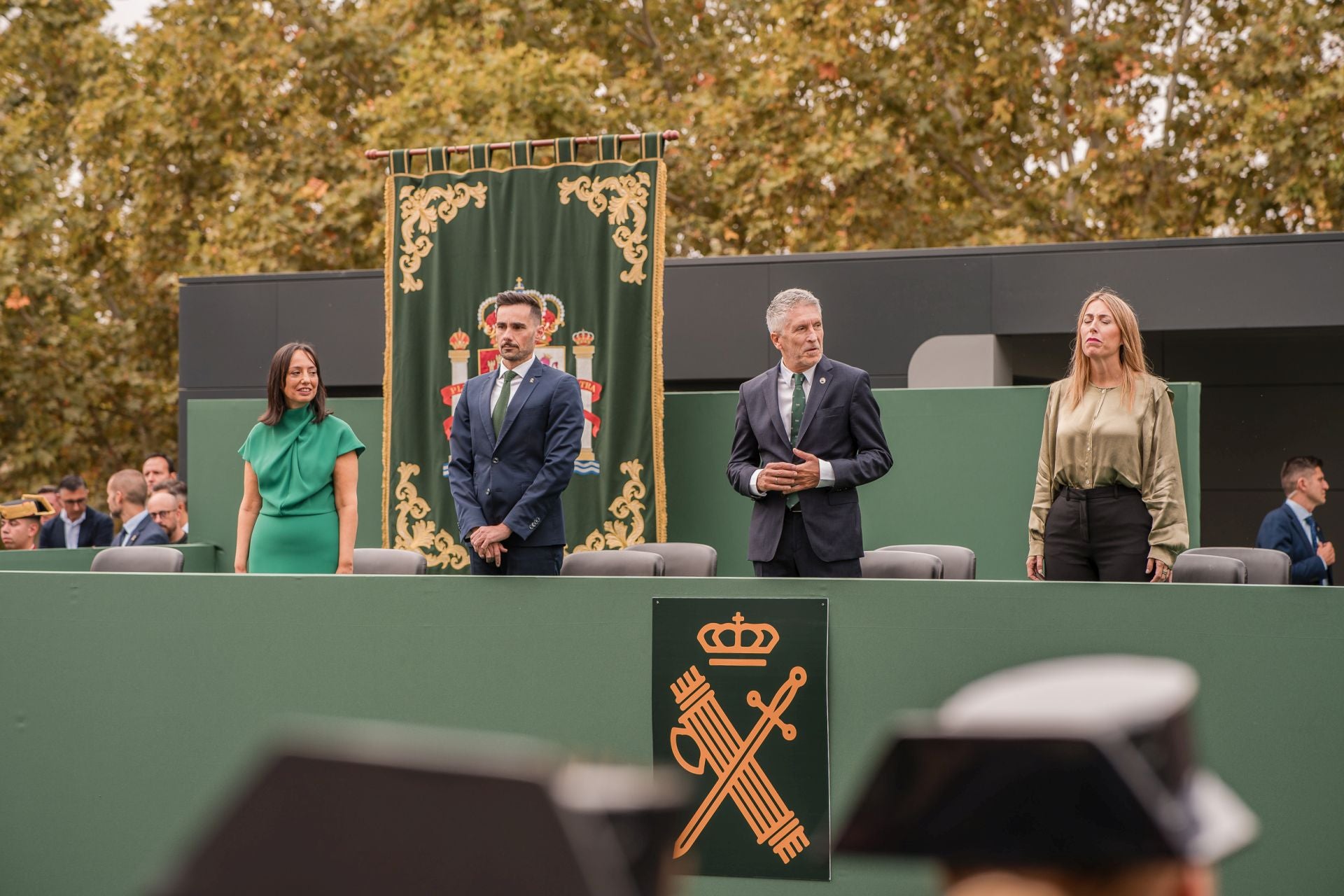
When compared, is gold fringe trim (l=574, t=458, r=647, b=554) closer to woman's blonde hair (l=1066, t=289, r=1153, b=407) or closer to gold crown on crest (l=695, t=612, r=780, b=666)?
woman's blonde hair (l=1066, t=289, r=1153, b=407)

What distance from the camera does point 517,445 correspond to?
5.52 m

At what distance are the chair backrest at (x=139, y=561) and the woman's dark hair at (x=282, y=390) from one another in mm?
928

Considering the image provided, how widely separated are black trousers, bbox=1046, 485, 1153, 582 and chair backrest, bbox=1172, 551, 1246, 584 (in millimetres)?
253

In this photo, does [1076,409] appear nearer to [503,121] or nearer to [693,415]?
[693,415]

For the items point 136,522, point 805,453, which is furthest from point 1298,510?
point 136,522

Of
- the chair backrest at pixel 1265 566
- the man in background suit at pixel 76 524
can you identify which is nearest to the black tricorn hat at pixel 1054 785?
the chair backrest at pixel 1265 566

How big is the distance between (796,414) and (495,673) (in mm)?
1455

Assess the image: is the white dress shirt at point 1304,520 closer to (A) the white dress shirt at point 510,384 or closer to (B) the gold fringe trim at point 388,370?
(B) the gold fringe trim at point 388,370

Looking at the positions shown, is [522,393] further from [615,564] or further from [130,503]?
[130,503]

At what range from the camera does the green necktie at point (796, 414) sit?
5.46 metres

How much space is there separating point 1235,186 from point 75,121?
14.7 m

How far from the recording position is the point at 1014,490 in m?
8.31

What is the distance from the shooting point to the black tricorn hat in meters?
0.64

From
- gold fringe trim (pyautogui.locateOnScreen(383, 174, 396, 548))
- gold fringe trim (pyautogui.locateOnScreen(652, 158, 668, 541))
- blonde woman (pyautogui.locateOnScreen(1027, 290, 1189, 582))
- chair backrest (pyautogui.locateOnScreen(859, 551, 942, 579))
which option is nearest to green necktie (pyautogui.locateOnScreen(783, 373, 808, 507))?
chair backrest (pyautogui.locateOnScreen(859, 551, 942, 579))
